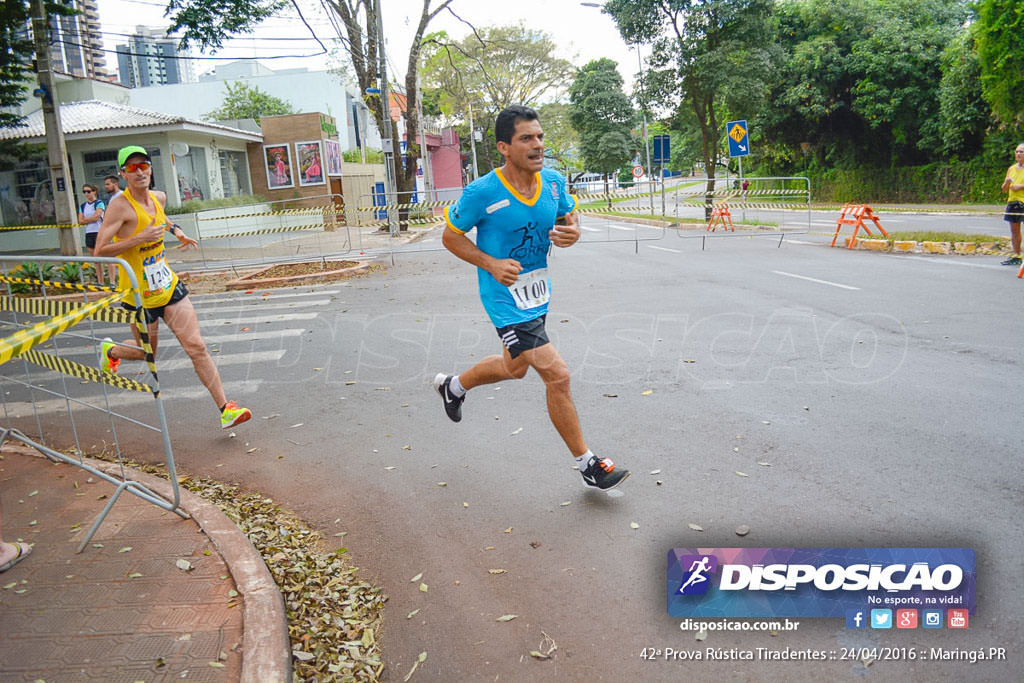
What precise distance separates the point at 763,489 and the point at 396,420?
2.91m

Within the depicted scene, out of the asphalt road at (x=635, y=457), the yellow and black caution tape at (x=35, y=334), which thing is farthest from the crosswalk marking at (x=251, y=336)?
the yellow and black caution tape at (x=35, y=334)

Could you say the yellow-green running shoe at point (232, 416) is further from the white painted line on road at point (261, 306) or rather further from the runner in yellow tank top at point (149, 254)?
the white painted line on road at point (261, 306)

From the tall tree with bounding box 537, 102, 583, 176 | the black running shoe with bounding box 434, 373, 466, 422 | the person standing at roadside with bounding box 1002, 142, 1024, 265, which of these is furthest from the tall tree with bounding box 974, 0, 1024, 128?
the tall tree with bounding box 537, 102, 583, 176

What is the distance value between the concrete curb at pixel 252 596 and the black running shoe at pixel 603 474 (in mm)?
1778

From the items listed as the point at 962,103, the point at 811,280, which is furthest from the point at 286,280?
the point at 962,103

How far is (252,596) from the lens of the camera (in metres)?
3.40

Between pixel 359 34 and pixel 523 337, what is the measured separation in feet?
78.6

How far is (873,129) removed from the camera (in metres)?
35.9

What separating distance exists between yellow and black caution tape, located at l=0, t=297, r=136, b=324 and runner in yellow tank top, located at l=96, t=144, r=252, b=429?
2.13 feet

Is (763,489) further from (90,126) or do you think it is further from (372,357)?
(90,126)

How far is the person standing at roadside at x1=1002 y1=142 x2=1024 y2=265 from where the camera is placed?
40.9 feet

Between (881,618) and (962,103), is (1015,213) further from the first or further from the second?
(962,103)

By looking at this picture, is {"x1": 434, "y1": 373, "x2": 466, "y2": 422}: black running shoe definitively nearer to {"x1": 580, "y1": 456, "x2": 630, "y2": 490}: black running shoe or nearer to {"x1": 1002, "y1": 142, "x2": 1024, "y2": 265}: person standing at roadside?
{"x1": 580, "y1": 456, "x2": 630, "y2": 490}: black running shoe

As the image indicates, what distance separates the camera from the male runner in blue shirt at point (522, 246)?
14.2 feet
